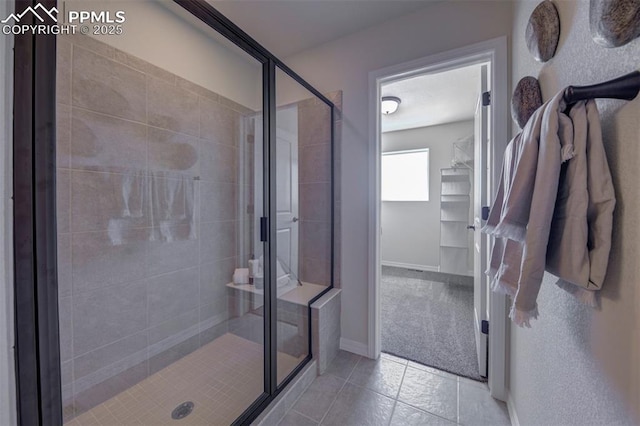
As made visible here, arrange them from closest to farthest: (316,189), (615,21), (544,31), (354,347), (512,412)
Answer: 1. (615,21)
2. (544,31)
3. (512,412)
4. (354,347)
5. (316,189)

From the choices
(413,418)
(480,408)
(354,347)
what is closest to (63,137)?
(354,347)

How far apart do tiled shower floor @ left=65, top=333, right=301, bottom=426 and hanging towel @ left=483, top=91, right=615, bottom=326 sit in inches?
56.8

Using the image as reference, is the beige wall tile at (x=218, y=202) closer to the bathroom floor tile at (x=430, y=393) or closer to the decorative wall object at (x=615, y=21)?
the bathroom floor tile at (x=430, y=393)

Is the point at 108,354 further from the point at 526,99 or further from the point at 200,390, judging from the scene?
the point at 526,99

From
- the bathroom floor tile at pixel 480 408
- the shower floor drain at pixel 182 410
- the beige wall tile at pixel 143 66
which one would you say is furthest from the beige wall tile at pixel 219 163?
the bathroom floor tile at pixel 480 408

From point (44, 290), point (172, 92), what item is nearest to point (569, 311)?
point (44, 290)

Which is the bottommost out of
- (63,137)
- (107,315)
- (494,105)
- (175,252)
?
(107,315)

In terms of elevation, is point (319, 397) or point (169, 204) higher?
point (169, 204)

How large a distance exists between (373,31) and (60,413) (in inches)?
98.8

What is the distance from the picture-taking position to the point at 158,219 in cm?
169

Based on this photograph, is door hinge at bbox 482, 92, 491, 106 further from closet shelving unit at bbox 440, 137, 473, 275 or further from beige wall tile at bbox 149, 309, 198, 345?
beige wall tile at bbox 149, 309, 198, 345

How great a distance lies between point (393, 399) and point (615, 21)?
5.96ft

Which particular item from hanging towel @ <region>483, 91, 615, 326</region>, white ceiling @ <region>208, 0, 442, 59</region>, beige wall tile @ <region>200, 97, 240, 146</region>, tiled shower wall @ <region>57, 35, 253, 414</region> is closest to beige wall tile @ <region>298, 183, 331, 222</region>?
tiled shower wall @ <region>57, 35, 253, 414</region>

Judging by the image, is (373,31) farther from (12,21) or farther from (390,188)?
(390,188)
